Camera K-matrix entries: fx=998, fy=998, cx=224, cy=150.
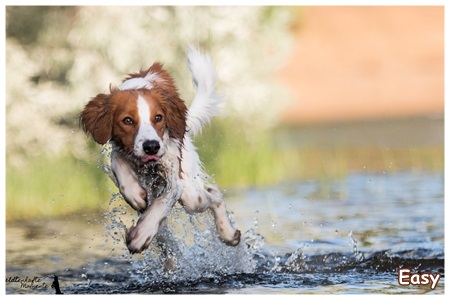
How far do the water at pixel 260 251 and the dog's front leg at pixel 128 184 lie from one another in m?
A: 0.36

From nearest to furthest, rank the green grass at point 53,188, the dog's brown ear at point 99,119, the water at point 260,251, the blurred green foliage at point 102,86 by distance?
the dog's brown ear at point 99,119
the water at point 260,251
the green grass at point 53,188
the blurred green foliage at point 102,86

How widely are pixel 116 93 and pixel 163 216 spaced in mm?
935

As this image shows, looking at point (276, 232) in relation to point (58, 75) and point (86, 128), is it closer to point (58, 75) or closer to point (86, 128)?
point (86, 128)

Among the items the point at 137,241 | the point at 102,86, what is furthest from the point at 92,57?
the point at 137,241

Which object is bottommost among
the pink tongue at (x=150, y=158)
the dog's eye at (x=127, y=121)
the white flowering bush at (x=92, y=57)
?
the pink tongue at (x=150, y=158)

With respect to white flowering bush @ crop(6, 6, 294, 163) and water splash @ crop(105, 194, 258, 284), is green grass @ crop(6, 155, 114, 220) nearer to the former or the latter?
white flowering bush @ crop(6, 6, 294, 163)

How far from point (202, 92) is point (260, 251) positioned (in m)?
1.66

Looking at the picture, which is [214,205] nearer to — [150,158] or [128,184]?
[128,184]

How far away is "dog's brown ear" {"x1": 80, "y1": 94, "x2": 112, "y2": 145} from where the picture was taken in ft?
23.2

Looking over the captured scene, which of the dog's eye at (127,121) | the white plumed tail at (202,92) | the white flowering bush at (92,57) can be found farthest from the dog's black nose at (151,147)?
the white flowering bush at (92,57)

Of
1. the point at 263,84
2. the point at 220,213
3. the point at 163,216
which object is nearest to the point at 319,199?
the point at 263,84

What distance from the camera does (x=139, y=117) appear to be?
6898 mm

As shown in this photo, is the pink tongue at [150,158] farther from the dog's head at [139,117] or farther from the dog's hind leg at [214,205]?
the dog's hind leg at [214,205]

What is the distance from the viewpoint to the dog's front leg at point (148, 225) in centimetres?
674
